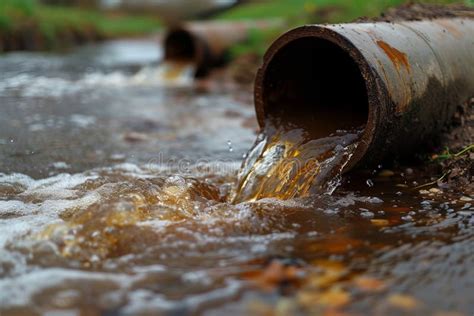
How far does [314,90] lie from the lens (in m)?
4.33

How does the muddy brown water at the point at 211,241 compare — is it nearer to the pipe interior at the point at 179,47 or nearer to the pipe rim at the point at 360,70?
the pipe rim at the point at 360,70

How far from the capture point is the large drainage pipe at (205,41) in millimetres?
10320

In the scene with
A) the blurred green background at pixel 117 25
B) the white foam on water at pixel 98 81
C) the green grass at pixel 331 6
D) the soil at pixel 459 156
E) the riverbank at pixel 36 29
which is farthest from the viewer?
the riverbank at pixel 36 29

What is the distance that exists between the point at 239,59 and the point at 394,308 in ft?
27.7

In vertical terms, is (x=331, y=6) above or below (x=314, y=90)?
above

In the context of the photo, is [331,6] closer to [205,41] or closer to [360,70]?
[205,41]

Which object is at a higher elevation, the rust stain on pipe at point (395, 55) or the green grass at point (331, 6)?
the green grass at point (331, 6)

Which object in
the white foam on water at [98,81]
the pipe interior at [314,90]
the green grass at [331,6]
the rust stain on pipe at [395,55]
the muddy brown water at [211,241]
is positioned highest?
the green grass at [331,6]

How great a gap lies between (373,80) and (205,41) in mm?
7431

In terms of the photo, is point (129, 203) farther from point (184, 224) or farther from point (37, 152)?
point (37, 152)

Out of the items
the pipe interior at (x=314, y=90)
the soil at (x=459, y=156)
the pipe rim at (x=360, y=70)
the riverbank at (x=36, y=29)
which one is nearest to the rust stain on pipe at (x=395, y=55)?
the pipe rim at (x=360, y=70)

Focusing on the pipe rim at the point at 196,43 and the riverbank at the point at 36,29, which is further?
the riverbank at the point at 36,29

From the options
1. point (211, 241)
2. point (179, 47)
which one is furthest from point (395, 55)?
point (179, 47)

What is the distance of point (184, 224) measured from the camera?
2.84 meters
